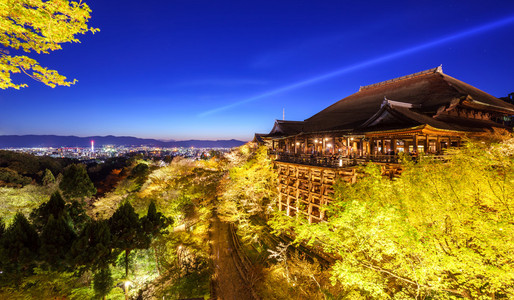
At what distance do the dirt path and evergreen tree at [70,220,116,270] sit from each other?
8185 millimetres

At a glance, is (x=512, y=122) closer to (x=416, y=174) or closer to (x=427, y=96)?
(x=427, y=96)

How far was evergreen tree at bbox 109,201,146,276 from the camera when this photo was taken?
41.4ft

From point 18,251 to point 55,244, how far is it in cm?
130

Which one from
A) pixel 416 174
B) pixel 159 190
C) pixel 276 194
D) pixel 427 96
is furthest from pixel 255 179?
pixel 427 96

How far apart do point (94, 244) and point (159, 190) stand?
1218cm

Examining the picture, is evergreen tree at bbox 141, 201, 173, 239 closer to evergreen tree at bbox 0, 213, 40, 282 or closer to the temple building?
evergreen tree at bbox 0, 213, 40, 282

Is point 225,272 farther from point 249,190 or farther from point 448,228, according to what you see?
point 448,228

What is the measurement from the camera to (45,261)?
999 centimetres

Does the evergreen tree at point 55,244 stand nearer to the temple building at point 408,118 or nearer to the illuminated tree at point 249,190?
the illuminated tree at point 249,190

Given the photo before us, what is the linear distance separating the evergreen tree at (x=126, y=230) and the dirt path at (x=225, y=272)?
6803 mm

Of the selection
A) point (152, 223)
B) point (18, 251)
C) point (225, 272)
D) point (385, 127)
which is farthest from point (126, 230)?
point (385, 127)

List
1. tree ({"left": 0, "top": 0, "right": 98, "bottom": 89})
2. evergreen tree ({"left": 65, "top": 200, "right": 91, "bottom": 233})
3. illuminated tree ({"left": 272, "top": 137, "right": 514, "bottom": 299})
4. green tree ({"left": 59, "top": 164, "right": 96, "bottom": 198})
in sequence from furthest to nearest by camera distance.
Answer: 1. green tree ({"left": 59, "top": 164, "right": 96, "bottom": 198})
2. evergreen tree ({"left": 65, "top": 200, "right": 91, "bottom": 233})
3. illuminated tree ({"left": 272, "top": 137, "right": 514, "bottom": 299})
4. tree ({"left": 0, "top": 0, "right": 98, "bottom": 89})

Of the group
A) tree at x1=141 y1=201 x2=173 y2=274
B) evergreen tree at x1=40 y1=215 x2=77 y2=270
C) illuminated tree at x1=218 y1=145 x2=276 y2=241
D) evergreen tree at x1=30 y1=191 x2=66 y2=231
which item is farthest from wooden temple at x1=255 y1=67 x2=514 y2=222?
evergreen tree at x1=30 y1=191 x2=66 y2=231

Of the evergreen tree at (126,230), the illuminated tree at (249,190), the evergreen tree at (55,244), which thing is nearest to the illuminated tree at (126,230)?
the evergreen tree at (126,230)
